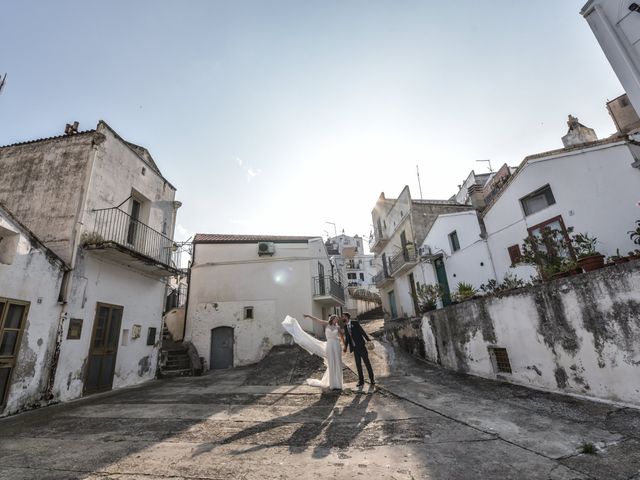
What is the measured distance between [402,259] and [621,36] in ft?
49.7

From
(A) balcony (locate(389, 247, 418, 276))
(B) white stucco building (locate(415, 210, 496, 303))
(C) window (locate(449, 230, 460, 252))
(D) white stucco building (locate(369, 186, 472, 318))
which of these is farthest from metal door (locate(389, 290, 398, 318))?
(C) window (locate(449, 230, 460, 252))

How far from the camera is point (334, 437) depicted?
3.91m

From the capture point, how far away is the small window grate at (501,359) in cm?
733

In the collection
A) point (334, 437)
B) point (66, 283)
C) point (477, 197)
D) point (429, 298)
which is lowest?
point (334, 437)

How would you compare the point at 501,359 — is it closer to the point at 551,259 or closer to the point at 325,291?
the point at 551,259

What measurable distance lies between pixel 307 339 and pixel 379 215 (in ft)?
61.6

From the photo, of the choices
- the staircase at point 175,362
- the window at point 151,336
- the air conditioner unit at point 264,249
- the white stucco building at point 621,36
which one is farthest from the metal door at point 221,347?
the white stucco building at point 621,36

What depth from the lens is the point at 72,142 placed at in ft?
29.6

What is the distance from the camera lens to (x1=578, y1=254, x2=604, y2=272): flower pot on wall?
222 inches

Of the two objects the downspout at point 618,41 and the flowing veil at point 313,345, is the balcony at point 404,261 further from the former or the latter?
the downspout at point 618,41

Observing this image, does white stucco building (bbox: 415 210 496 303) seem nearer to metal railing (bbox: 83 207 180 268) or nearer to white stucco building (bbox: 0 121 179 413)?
metal railing (bbox: 83 207 180 268)

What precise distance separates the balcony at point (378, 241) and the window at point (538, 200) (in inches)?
452

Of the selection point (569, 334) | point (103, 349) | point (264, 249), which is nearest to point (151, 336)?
point (103, 349)

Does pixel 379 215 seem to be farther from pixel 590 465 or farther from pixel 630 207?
pixel 590 465
